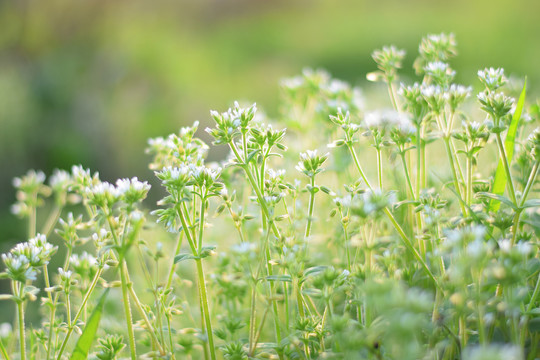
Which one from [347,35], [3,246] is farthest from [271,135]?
[347,35]

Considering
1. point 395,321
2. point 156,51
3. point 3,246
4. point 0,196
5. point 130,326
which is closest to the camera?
point 395,321

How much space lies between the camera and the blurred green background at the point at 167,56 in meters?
5.06

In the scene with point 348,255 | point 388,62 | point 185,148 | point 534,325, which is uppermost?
point 388,62

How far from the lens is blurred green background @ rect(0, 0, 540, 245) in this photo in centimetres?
506

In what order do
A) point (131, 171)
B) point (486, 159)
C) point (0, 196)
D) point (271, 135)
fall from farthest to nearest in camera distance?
point (131, 171) → point (0, 196) → point (486, 159) → point (271, 135)

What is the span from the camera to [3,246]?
3656 millimetres

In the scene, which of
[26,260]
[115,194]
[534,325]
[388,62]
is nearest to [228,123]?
[115,194]

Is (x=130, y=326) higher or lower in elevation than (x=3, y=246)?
lower

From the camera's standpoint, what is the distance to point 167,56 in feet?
28.3

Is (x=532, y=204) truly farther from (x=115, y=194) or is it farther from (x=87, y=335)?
(x=87, y=335)

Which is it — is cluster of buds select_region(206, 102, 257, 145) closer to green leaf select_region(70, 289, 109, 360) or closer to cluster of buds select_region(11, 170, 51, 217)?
green leaf select_region(70, 289, 109, 360)

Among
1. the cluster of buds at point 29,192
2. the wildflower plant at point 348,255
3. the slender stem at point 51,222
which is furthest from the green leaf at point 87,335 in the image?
the cluster of buds at point 29,192

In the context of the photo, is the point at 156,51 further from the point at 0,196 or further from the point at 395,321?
the point at 395,321

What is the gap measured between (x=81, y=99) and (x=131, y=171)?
160 cm
